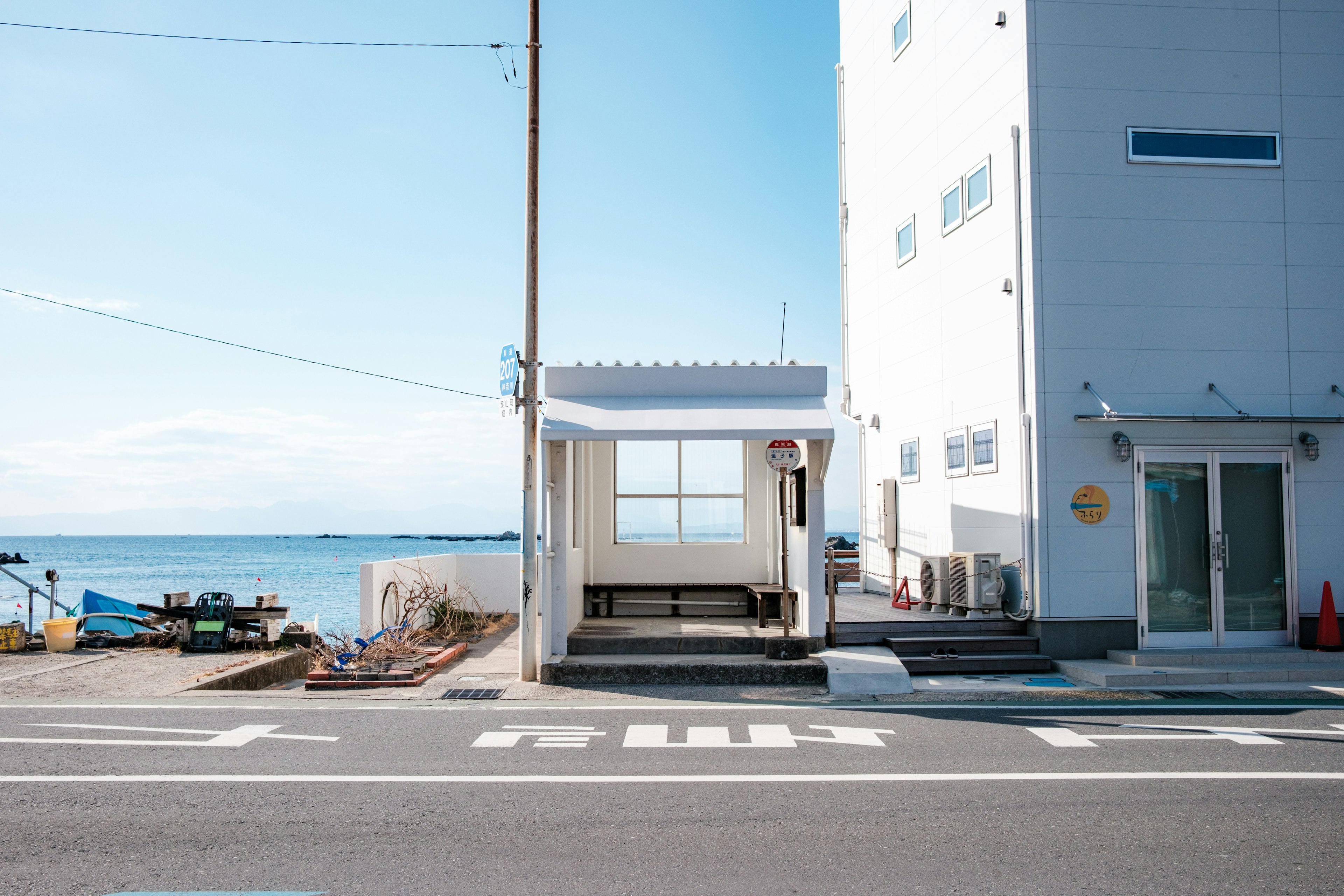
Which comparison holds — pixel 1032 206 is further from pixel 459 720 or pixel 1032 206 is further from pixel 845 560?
pixel 845 560

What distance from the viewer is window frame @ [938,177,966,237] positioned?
1383 cm

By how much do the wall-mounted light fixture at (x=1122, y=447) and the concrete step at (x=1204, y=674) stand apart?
97.7 inches

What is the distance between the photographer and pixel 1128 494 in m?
12.0

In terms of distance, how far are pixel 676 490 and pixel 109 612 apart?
10228 millimetres

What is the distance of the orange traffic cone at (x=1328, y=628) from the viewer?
11.7m

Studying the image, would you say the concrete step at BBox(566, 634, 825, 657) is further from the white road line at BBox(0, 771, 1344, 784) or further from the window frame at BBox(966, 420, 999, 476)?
the white road line at BBox(0, 771, 1344, 784)

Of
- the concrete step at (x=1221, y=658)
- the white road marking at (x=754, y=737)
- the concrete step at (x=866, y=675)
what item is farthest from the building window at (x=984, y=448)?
the white road marking at (x=754, y=737)

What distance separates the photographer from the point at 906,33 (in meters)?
16.2

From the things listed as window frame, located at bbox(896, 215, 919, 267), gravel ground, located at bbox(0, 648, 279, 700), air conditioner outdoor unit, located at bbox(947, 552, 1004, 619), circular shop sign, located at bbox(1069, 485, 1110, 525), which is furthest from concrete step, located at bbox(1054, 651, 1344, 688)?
gravel ground, located at bbox(0, 648, 279, 700)

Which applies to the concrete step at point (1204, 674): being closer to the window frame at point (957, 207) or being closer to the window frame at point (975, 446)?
the window frame at point (975, 446)

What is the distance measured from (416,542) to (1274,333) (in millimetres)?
172914

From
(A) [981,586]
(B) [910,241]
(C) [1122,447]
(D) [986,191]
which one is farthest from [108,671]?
(B) [910,241]

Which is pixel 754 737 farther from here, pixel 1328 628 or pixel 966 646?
pixel 1328 628

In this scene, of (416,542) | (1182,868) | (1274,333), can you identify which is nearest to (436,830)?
(1182,868)
